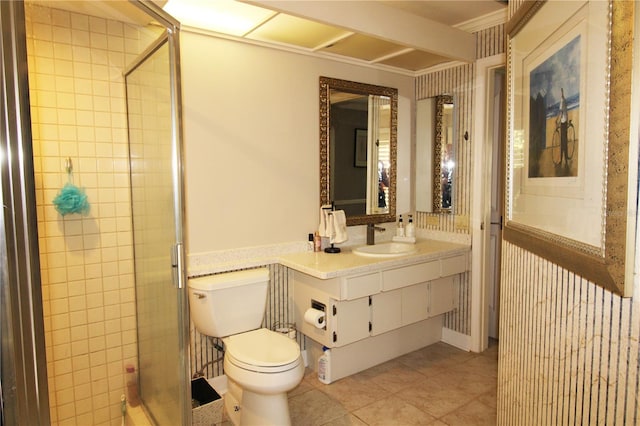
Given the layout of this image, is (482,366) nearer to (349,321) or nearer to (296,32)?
(349,321)

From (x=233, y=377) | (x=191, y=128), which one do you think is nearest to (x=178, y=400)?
(x=233, y=377)

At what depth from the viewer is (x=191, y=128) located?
2.46 m

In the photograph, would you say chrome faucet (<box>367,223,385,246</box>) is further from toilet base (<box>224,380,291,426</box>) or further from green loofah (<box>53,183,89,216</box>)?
green loofah (<box>53,183,89,216</box>)

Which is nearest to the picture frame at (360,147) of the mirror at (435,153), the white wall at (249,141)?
the white wall at (249,141)

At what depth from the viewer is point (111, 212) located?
6.97ft

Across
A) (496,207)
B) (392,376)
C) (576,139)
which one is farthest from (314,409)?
(496,207)

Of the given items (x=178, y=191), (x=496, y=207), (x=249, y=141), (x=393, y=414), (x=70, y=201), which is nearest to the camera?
(x=178, y=191)

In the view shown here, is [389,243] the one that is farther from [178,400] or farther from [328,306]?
[178,400]

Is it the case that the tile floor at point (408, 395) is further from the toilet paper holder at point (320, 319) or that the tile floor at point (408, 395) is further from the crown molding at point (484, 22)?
the crown molding at point (484, 22)

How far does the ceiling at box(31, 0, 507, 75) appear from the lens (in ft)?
6.99

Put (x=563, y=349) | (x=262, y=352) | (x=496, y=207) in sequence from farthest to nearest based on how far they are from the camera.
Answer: (x=496, y=207) → (x=262, y=352) → (x=563, y=349)

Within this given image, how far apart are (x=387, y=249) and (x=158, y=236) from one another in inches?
74.9

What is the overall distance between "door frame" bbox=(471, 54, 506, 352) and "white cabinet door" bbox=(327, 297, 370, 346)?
107 cm

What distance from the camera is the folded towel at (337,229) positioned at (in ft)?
9.61
